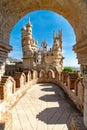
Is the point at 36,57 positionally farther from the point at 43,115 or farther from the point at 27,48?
the point at 43,115

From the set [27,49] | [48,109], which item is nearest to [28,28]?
[27,49]

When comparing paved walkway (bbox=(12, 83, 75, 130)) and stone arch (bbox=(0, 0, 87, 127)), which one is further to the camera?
paved walkway (bbox=(12, 83, 75, 130))

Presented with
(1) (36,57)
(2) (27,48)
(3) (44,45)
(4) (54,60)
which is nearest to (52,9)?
(4) (54,60)

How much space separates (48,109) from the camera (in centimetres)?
780

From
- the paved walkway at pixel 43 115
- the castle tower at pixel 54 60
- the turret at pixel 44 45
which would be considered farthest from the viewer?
the turret at pixel 44 45

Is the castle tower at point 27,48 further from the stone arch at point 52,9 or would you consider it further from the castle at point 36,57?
the stone arch at point 52,9

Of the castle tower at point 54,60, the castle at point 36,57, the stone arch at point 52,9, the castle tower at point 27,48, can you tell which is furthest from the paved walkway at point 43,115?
the castle tower at point 27,48

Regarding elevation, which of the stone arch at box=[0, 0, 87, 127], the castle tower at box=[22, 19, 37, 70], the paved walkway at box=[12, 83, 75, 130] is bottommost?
the paved walkway at box=[12, 83, 75, 130]

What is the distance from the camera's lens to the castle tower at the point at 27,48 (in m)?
29.8

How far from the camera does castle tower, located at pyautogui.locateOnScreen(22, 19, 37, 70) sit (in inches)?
1173

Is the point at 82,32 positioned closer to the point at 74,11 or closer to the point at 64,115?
the point at 74,11

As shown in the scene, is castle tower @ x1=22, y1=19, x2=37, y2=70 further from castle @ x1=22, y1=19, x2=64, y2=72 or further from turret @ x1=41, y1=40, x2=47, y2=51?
turret @ x1=41, y1=40, x2=47, y2=51

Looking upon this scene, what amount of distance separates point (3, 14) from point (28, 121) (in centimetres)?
427

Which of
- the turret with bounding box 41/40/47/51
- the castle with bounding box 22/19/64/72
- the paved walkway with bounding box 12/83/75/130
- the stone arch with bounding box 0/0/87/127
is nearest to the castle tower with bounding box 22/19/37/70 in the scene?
the castle with bounding box 22/19/64/72
